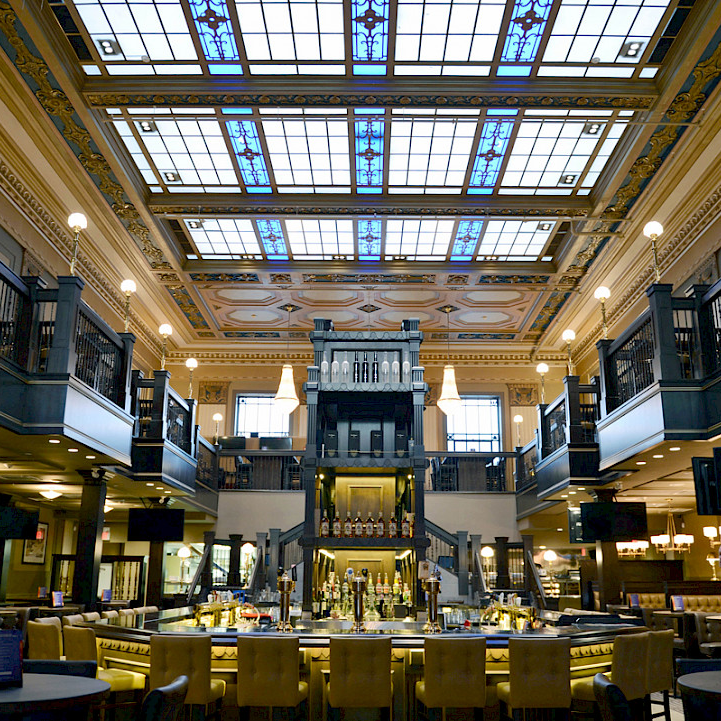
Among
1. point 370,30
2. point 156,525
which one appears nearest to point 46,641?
point 156,525

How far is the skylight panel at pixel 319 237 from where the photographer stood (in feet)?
47.6

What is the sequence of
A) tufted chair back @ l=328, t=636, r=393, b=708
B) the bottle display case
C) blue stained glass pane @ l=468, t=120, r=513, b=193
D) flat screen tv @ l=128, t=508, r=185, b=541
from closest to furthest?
1. tufted chair back @ l=328, t=636, r=393, b=708
2. the bottle display case
3. blue stained glass pane @ l=468, t=120, r=513, b=193
4. flat screen tv @ l=128, t=508, r=185, b=541

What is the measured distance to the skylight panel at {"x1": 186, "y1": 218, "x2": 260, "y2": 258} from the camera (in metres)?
14.5

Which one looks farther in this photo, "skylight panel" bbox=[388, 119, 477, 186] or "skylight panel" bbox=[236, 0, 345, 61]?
"skylight panel" bbox=[388, 119, 477, 186]

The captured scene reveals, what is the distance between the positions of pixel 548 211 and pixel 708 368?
6.18m

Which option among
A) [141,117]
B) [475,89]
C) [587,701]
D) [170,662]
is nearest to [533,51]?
[475,89]

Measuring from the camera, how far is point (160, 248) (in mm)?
15219

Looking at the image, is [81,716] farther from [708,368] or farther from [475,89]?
[475,89]

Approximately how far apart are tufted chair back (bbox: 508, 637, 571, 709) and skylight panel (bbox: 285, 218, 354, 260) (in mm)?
9929

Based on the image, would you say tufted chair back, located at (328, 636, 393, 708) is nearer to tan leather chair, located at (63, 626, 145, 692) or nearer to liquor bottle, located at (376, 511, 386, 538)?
tan leather chair, located at (63, 626, 145, 692)

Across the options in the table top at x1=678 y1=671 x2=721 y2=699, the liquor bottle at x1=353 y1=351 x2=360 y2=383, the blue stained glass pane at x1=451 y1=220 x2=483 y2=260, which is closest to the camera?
the table top at x1=678 y1=671 x2=721 y2=699

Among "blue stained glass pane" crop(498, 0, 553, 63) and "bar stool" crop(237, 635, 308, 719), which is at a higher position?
"blue stained glass pane" crop(498, 0, 553, 63)

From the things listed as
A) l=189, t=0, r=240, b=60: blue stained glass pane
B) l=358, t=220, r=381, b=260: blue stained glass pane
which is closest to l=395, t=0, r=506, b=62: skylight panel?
l=189, t=0, r=240, b=60: blue stained glass pane

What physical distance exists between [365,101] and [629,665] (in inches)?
315
